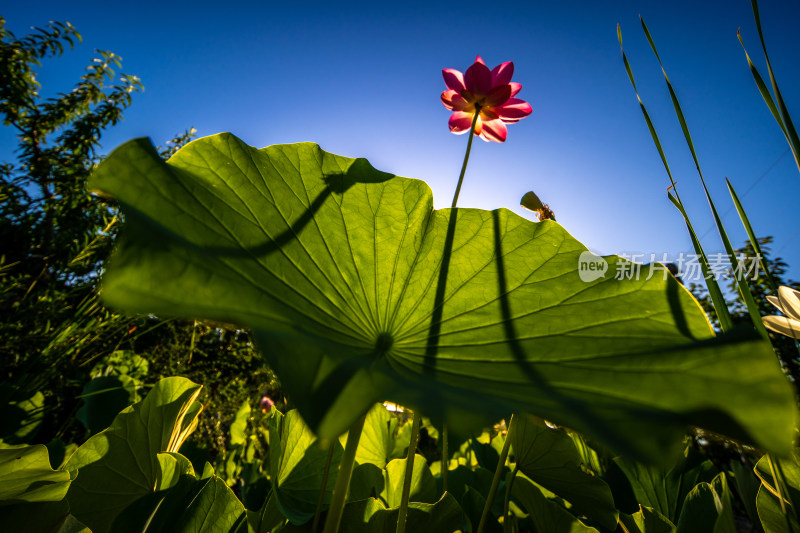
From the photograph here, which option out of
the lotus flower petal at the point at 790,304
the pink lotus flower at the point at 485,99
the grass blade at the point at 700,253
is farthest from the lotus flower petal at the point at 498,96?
the lotus flower petal at the point at 790,304

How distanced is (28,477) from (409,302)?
18.7 inches

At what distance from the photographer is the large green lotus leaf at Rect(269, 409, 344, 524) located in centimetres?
68

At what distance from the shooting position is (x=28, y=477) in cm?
40

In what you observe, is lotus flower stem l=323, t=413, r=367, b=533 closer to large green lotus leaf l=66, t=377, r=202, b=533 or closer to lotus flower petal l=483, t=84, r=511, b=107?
large green lotus leaf l=66, t=377, r=202, b=533

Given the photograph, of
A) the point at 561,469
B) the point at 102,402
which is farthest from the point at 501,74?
the point at 102,402

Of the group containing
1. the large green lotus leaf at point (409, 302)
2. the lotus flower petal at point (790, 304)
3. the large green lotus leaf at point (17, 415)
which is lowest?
the large green lotus leaf at point (17, 415)

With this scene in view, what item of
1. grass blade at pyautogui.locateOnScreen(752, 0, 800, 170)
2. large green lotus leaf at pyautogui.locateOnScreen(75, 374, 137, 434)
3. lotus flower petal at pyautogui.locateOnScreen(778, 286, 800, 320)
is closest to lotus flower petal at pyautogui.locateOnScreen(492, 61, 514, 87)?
grass blade at pyautogui.locateOnScreen(752, 0, 800, 170)

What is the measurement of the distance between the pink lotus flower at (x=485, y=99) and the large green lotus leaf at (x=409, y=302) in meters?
0.49

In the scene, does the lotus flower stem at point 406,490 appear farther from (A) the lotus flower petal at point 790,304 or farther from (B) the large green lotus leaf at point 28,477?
(A) the lotus flower petal at point 790,304

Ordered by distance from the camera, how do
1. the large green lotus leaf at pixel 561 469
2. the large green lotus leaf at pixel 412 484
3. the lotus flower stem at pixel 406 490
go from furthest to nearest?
1. the large green lotus leaf at pixel 412 484
2. the large green lotus leaf at pixel 561 469
3. the lotus flower stem at pixel 406 490

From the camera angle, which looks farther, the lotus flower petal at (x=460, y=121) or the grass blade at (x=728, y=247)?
the lotus flower petal at (x=460, y=121)

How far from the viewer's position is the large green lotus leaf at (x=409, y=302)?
1.07 ft

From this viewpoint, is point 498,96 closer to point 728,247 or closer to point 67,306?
point 728,247

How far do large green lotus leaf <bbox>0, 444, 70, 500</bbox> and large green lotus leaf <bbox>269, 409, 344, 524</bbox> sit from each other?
0.30 m
